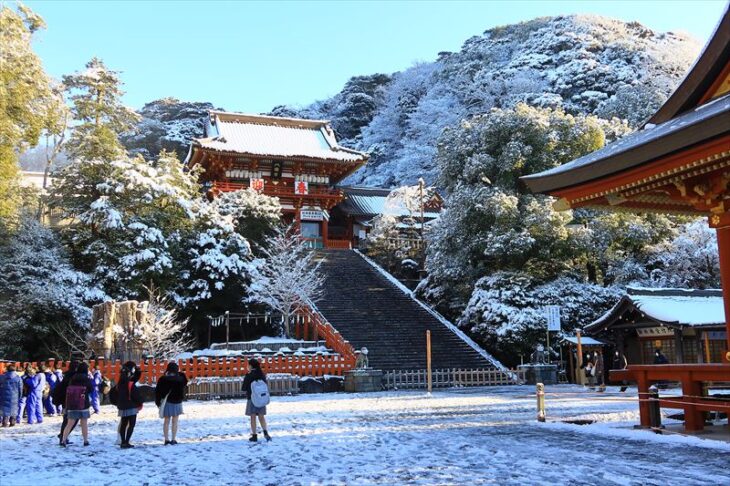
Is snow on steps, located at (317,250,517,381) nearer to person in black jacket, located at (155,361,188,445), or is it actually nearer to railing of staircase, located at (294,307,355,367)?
railing of staircase, located at (294,307,355,367)

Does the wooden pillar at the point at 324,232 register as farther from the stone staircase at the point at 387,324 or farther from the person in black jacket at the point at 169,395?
the person in black jacket at the point at 169,395

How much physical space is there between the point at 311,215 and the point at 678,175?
30.4 metres

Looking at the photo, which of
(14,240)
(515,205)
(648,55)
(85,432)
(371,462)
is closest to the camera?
(371,462)

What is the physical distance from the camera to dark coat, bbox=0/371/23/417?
12.3 metres

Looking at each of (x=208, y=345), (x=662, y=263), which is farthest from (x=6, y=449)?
(x=662, y=263)

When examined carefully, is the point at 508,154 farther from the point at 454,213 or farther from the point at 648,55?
the point at 648,55

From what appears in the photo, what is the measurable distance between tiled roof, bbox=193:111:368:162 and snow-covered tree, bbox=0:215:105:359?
15401mm

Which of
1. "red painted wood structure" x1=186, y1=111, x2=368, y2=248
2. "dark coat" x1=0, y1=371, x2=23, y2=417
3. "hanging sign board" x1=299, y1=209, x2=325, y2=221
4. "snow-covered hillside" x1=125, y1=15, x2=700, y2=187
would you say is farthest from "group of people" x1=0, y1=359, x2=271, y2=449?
"snow-covered hillside" x1=125, y1=15, x2=700, y2=187

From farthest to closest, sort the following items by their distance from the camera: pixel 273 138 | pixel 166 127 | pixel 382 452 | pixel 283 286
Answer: pixel 166 127 < pixel 273 138 < pixel 283 286 < pixel 382 452

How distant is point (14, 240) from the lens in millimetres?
21625

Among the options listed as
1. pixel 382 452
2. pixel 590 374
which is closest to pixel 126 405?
pixel 382 452

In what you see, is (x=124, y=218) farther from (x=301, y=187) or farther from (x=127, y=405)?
(x=301, y=187)

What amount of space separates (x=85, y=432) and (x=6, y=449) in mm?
1074

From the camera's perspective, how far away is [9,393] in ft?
40.7
